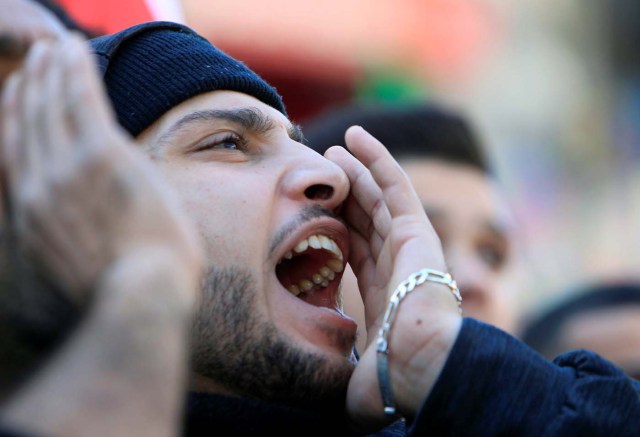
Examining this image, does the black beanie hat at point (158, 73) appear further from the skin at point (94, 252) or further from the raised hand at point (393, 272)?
the skin at point (94, 252)

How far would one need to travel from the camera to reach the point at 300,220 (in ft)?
6.67

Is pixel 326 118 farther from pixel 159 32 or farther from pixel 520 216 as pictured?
pixel 520 216

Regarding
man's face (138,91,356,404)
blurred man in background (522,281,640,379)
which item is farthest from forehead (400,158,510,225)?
man's face (138,91,356,404)

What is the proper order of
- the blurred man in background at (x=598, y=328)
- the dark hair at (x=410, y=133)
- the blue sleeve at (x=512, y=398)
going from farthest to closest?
the blurred man in background at (x=598, y=328) < the dark hair at (x=410, y=133) < the blue sleeve at (x=512, y=398)

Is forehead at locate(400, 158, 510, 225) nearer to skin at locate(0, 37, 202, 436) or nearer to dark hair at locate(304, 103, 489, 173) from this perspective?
dark hair at locate(304, 103, 489, 173)

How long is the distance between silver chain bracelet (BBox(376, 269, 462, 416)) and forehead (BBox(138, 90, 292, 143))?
1.69 feet

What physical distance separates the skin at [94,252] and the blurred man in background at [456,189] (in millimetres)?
2036

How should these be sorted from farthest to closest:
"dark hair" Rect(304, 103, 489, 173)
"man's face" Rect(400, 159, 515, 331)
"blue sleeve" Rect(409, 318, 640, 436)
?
"dark hair" Rect(304, 103, 489, 173) < "man's face" Rect(400, 159, 515, 331) < "blue sleeve" Rect(409, 318, 640, 436)

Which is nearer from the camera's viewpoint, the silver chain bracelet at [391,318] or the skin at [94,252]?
the skin at [94,252]

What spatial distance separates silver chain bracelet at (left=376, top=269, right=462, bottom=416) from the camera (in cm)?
182

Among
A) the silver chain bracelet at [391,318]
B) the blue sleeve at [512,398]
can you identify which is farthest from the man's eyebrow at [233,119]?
the blue sleeve at [512,398]

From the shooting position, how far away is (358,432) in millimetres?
1918

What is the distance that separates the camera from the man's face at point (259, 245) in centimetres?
189

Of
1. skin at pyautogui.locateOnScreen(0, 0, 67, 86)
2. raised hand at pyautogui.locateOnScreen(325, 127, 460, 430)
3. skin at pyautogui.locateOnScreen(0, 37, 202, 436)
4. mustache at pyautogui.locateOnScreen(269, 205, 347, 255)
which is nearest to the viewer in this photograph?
skin at pyautogui.locateOnScreen(0, 37, 202, 436)
